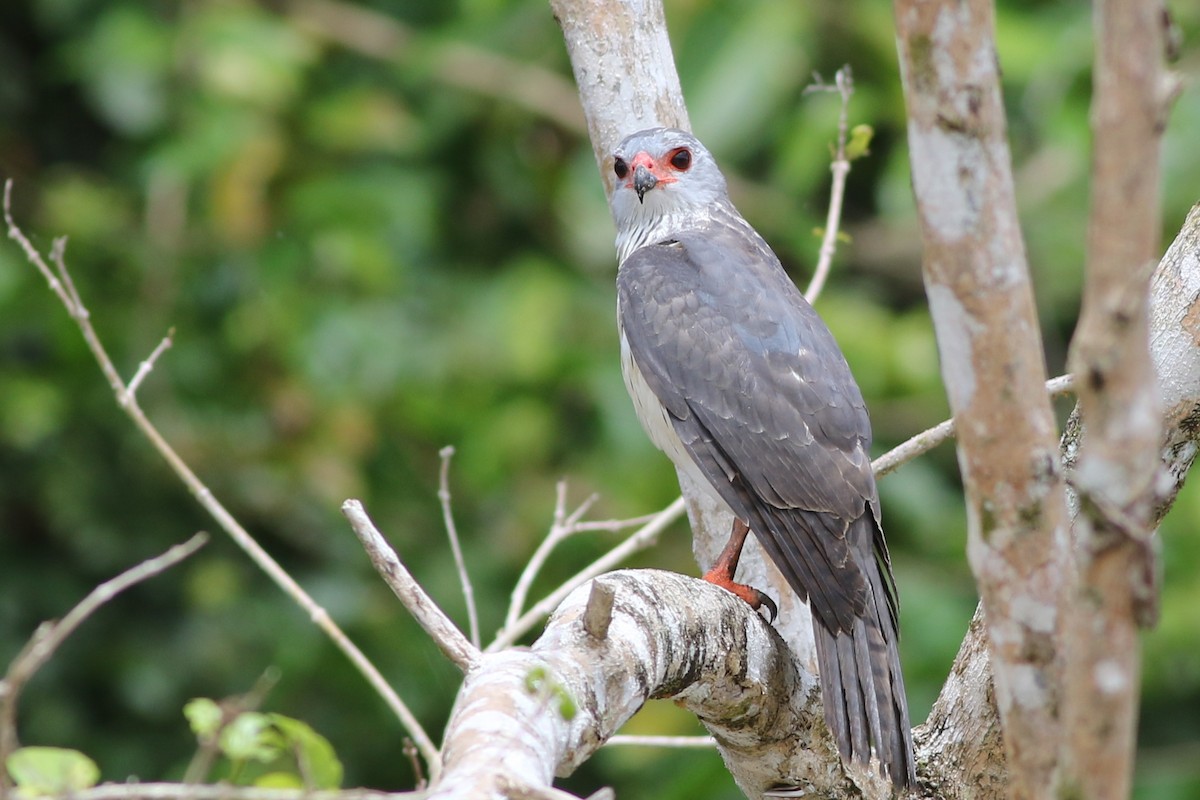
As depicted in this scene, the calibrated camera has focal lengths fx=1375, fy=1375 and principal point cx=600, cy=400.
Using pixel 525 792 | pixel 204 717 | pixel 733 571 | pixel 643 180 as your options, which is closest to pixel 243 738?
pixel 204 717

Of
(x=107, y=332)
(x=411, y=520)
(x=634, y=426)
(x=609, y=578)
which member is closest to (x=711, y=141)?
(x=634, y=426)

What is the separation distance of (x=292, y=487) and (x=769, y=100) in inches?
97.1

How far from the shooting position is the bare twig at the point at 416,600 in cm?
215

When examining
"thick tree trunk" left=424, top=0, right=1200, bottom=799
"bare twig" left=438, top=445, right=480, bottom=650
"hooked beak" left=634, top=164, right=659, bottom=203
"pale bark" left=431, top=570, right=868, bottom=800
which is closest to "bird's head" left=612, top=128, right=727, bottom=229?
"hooked beak" left=634, top=164, right=659, bottom=203

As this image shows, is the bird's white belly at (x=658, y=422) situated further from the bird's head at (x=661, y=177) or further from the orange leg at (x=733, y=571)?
the bird's head at (x=661, y=177)

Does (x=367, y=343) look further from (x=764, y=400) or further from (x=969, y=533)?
(x=969, y=533)

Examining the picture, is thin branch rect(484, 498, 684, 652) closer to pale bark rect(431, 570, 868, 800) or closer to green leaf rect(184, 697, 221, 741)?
pale bark rect(431, 570, 868, 800)

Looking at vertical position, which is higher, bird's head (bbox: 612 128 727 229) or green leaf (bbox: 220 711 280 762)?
bird's head (bbox: 612 128 727 229)

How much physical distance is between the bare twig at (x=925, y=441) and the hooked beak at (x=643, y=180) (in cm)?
107

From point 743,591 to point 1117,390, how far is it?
6.26 feet

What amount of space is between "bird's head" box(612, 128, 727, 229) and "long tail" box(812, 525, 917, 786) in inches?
50.7

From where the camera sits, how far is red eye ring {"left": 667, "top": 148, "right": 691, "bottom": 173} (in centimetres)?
380

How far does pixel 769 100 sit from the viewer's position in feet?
17.5

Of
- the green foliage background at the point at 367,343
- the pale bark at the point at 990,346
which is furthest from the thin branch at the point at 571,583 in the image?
the green foliage background at the point at 367,343
